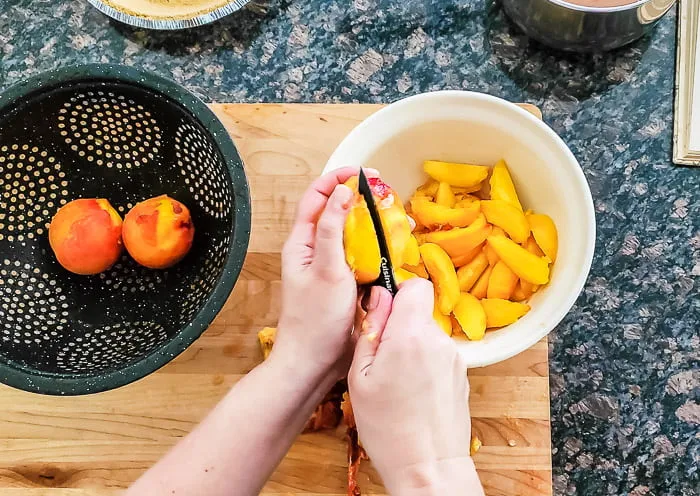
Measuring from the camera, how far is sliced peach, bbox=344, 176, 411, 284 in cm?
66

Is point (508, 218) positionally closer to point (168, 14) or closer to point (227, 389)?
point (227, 389)

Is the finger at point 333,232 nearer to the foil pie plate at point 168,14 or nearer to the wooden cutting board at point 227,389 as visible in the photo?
the wooden cutting board at point 227,389

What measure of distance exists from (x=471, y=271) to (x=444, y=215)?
0.22 ft

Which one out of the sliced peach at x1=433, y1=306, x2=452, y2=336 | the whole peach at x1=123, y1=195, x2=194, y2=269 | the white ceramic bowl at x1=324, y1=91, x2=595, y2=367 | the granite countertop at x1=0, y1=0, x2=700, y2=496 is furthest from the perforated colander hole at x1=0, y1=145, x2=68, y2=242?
the sliced peach at x1=433, y1=306, x2=452, y2=336

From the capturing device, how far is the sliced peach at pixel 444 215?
761 millimetres

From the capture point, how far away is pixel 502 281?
76 cm

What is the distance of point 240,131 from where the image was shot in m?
0.83

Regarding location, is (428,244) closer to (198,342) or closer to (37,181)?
(198,342)

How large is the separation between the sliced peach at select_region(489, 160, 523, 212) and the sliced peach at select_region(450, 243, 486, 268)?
0.18 ft

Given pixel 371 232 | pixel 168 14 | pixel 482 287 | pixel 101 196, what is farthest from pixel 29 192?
pixel 482 287

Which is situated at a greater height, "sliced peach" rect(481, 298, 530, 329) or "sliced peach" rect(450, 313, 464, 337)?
"sliced peach" rect(481, 298, 530, 329)

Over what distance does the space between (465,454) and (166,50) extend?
622 millimetres

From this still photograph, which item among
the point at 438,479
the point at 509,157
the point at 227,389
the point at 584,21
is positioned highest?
the point at 584,21

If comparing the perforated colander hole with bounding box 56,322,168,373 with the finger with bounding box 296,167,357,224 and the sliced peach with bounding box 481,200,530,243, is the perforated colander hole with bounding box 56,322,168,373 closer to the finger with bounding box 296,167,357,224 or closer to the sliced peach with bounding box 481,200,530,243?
the finger with bounding box 296,167,357,224
